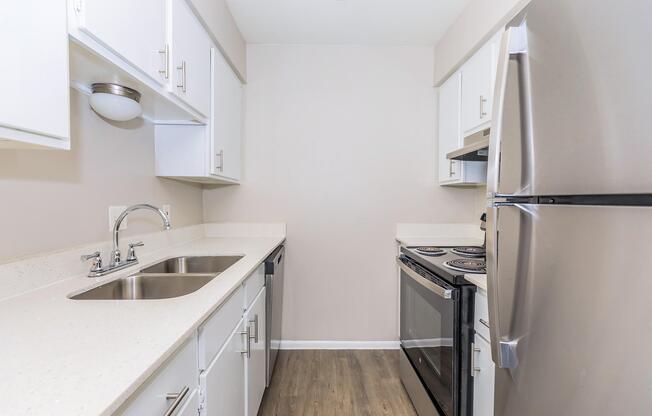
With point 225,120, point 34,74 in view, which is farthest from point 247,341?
point 225,120

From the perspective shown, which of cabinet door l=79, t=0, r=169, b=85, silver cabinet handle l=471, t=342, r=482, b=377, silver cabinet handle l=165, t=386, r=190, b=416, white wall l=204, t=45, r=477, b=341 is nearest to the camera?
silver cabinet handle l=165, t=386, r=190, b=416

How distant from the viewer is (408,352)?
75.0 inches

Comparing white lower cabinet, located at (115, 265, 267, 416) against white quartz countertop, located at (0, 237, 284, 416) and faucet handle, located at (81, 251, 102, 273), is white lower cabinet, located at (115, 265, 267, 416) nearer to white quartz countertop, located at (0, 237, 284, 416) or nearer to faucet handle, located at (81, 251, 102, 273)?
white quartz countertop, located at (0, 237, 284, 416)

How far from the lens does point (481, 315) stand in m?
1.21

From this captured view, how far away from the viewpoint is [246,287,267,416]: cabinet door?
1.46 metres

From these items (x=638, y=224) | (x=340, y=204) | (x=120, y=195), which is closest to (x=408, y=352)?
(x=340, y=204)

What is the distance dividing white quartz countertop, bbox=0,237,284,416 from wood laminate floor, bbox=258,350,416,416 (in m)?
1.18

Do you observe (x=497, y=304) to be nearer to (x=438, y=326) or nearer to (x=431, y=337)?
(x=438, y=326)

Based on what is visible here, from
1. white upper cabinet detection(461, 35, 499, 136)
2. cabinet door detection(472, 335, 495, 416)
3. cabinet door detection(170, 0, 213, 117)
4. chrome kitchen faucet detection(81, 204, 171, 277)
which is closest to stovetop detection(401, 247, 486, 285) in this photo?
cabinet door detection(472, 335, 495, 416)

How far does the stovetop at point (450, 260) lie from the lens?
4.37 feet

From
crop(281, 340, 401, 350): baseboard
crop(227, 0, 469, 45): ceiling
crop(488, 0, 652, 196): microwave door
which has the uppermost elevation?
crop(227, 0, 469, 45): ceiling

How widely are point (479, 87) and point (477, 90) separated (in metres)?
→ 0.03

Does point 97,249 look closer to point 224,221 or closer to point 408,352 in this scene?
point 224,221

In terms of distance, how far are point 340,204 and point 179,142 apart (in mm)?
1276
